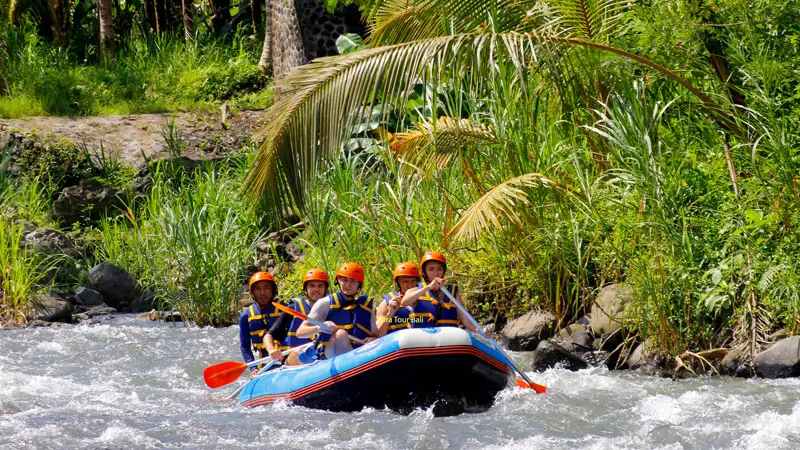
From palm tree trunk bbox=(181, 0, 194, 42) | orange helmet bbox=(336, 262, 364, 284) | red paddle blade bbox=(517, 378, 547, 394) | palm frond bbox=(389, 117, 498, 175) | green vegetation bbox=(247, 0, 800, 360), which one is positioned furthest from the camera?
palm tree trunk bbox=(181, 0, 194, 42)

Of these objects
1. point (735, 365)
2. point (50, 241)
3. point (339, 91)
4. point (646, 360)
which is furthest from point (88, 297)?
point (735, 365)

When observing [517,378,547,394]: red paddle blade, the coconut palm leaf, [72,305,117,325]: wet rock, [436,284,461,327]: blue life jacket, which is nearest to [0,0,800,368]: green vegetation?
the coconut palm leaf

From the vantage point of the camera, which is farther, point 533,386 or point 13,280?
point 13,280

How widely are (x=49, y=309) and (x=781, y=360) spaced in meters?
8.16

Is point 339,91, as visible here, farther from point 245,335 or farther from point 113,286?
point 113,286

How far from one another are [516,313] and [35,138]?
1037 cm

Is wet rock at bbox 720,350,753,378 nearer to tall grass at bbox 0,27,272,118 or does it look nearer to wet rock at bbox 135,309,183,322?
wet rock at bbox 135,309,183,322

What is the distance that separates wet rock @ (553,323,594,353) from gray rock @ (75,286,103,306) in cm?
667

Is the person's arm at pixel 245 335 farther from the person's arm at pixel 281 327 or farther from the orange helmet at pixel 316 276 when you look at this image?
the orange helmet at pixel 316 276

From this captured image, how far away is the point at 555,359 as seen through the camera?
8141mm

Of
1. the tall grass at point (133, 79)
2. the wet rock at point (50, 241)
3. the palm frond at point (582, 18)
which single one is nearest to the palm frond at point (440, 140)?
the palm frond at point (582, 18)

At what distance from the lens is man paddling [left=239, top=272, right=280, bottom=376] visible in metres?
8.36

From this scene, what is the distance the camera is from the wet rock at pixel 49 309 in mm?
11805

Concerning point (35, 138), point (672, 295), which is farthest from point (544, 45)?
point (35, 138)
